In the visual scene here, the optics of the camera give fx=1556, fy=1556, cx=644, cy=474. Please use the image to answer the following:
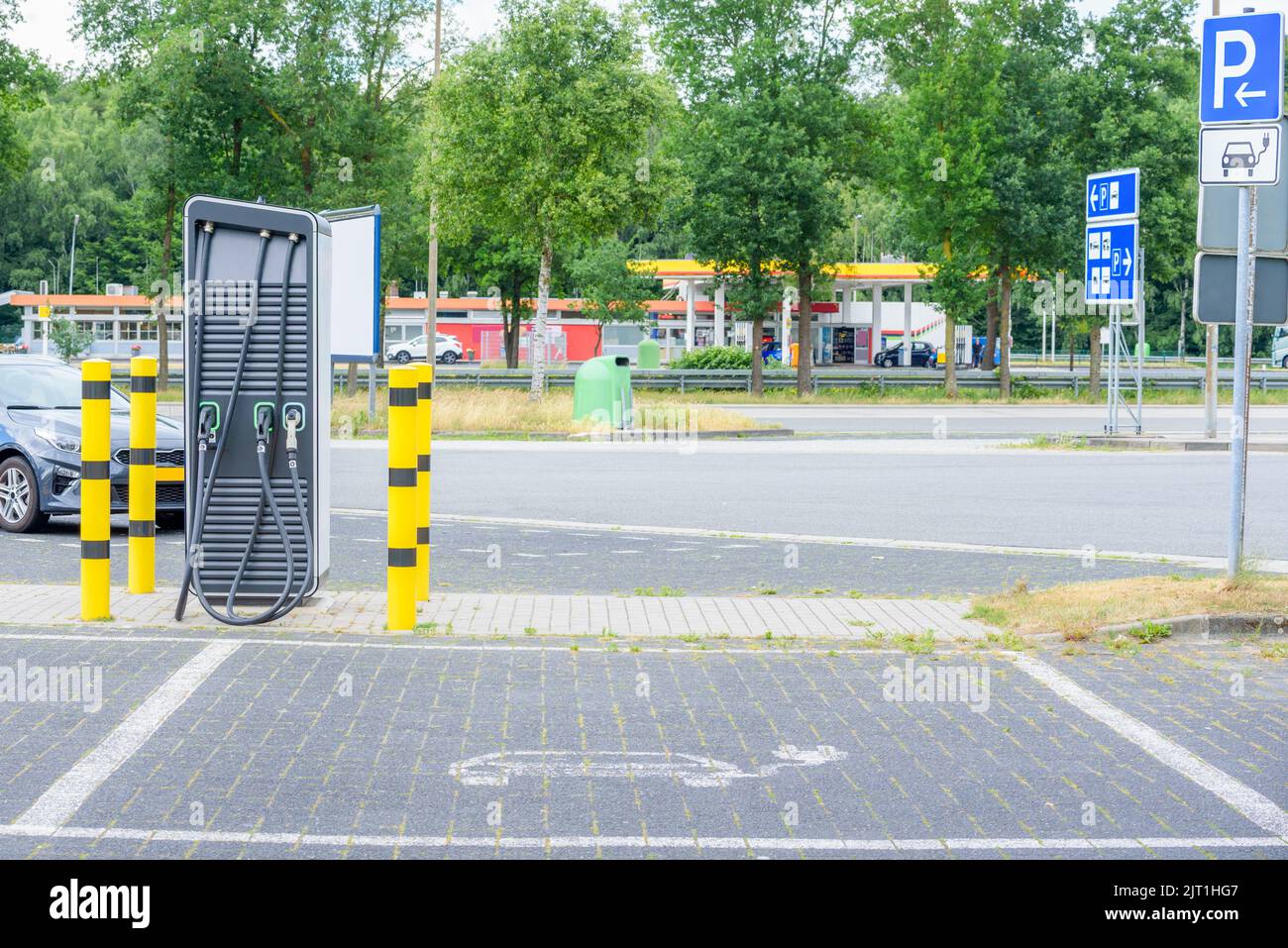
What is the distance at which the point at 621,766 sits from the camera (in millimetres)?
5793

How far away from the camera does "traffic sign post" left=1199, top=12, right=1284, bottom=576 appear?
9.15m

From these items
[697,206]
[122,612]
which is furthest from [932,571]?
[697,206]

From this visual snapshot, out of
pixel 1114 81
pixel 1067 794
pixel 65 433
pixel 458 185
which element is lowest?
pixel 1067 794

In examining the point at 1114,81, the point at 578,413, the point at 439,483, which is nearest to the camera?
the point at 439,483

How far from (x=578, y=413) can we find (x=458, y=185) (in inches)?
335

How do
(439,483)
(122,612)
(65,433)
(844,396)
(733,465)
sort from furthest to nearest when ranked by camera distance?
(844,396), (733,465), (439,483), (65,433), (122,612)

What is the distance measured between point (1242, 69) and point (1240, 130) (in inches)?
14.4

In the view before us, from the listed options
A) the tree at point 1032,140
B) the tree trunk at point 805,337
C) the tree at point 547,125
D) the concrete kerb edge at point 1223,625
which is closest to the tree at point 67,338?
the tree trunk at point 805,337

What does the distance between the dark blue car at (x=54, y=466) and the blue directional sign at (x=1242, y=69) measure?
8.24 metres

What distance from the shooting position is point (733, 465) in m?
21.3

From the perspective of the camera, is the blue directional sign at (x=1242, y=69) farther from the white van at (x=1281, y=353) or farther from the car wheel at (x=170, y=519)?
the white van at (x=1281, y=353)

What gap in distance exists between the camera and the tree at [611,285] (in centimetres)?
6456

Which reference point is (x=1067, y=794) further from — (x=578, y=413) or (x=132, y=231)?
(x=132, y=231)

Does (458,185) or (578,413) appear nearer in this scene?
(578,413)
